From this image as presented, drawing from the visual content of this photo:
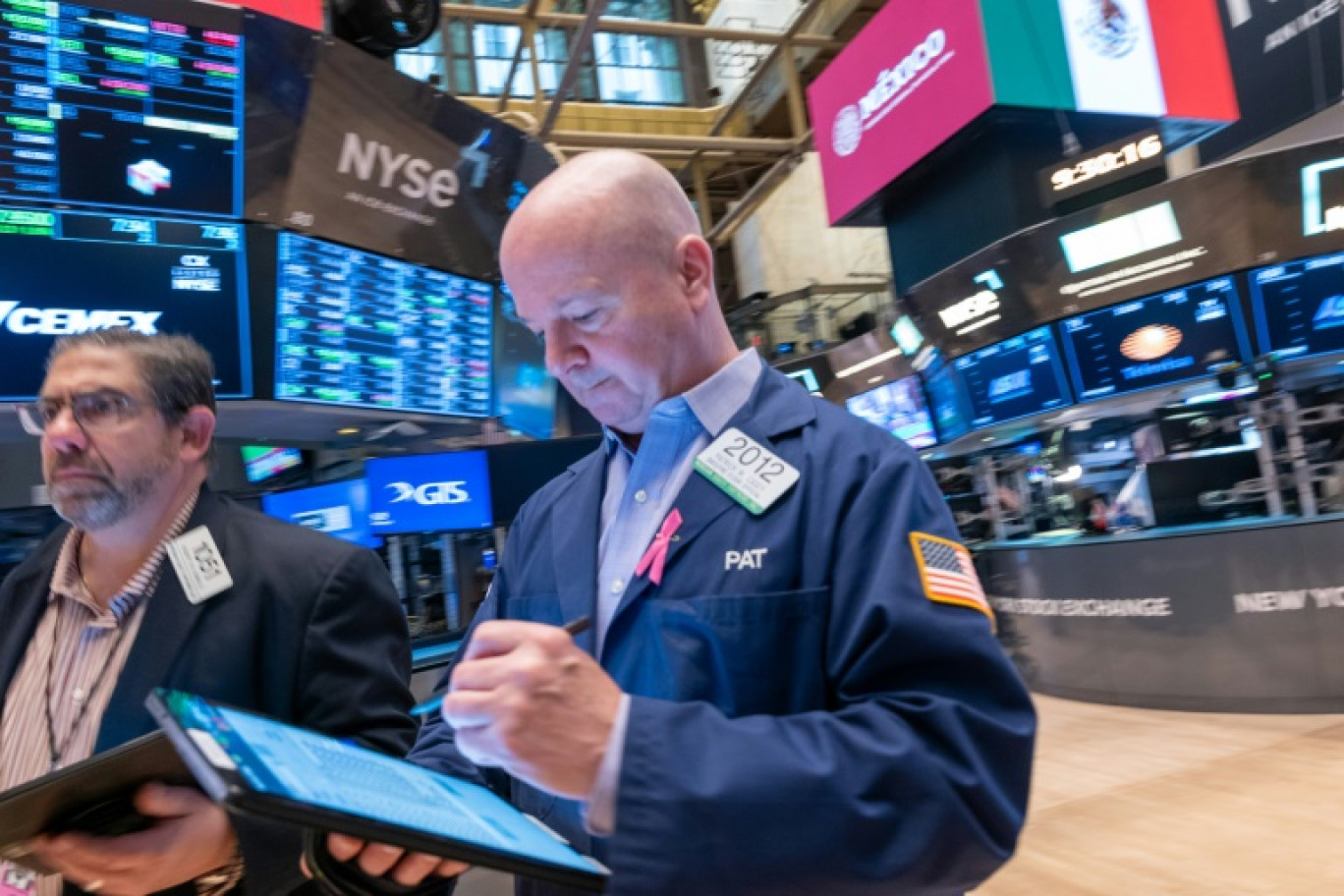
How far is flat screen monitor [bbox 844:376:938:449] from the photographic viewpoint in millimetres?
9742

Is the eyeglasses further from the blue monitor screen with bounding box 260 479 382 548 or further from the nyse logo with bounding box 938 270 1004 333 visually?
the nyse logo with bounding box 938 270 1004 333

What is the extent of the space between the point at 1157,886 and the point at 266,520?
325 centimetres

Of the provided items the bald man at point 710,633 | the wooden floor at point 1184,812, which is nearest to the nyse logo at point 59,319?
the wooden floor at point 1184,812

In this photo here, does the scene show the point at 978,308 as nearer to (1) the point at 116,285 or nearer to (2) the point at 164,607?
(1) the point at 116,285

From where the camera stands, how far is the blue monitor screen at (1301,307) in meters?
6.40

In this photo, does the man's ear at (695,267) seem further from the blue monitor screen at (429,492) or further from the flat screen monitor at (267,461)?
the flat screen monitor at (267,461)

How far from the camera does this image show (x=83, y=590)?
177 cm

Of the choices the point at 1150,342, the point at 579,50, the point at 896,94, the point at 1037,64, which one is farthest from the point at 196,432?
the point at 896,94

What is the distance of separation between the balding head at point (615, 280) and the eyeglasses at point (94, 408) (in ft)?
3.50

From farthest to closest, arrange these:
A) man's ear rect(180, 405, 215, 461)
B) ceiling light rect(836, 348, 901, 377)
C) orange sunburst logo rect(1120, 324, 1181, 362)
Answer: ceiling light rect(836, 348, 901, 377), orange sunburst logo rect(1120, 324, 1181, 362), man's ear rect(180, 405, 215, 461)

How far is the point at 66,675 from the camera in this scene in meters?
1.71

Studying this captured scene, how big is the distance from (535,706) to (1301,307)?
7315 millimetres

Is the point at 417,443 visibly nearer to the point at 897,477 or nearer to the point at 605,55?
the point at 897,477

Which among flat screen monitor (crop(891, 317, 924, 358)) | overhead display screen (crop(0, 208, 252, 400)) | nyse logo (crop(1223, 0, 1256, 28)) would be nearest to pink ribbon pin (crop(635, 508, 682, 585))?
overhead display screen (crop(0, 208, 252, 400))
